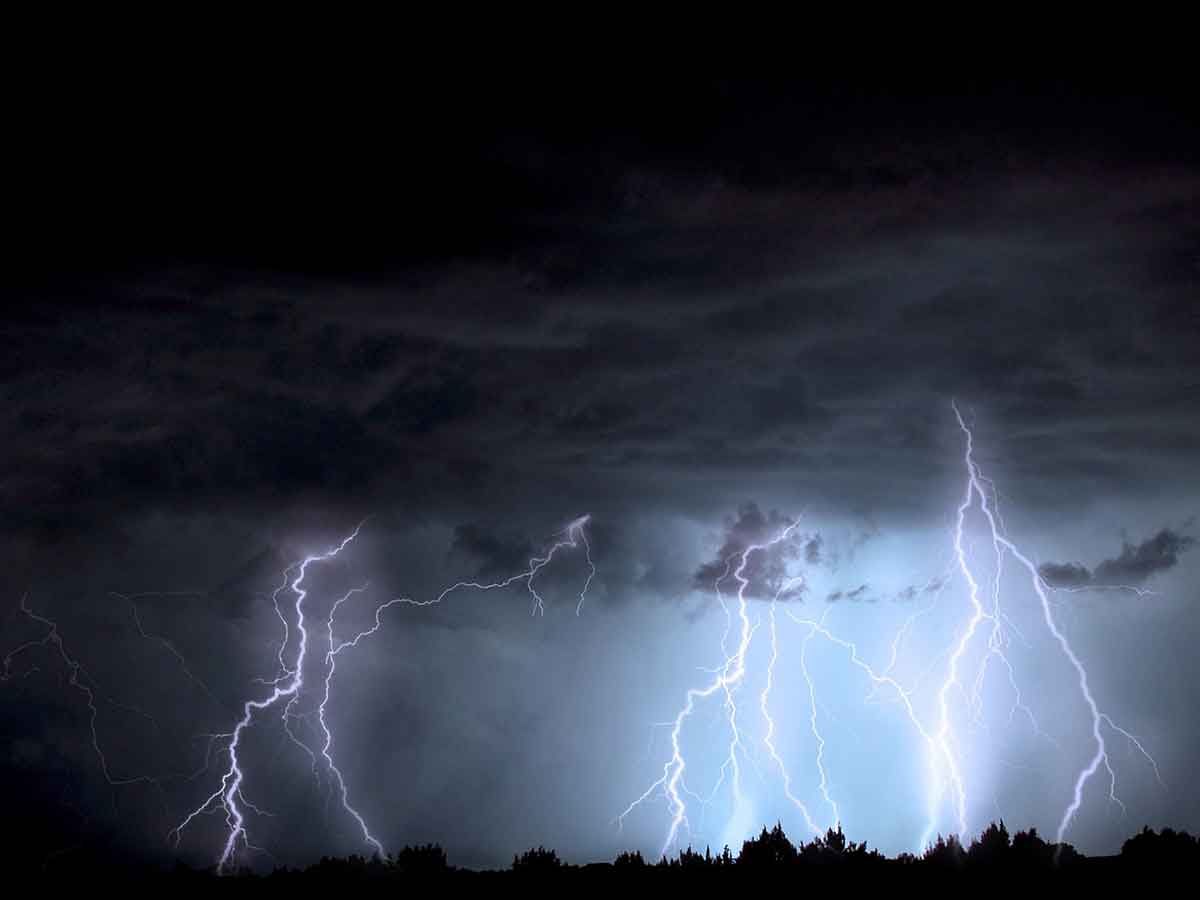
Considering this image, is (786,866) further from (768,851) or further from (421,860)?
(421,860)

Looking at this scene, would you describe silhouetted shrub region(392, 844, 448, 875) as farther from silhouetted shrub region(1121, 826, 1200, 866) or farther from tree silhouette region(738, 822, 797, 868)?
silhouetted shrub region(1121, 826, 1200, 866)

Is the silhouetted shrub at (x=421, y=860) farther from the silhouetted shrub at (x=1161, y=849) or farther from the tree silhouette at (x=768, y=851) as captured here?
the silhouetted shrub at (x=1161, y=849)

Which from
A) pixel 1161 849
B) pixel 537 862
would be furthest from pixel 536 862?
pixel 1161 849

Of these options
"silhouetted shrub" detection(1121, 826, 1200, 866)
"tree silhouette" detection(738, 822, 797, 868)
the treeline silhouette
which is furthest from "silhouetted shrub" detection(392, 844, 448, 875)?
"silhouetted shrub" detection(1121, 826, 1200, 866)

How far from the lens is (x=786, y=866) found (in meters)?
16.7

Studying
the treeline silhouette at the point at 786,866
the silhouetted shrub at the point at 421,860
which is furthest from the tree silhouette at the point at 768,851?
the silhouetted shrub at the point at 421,860

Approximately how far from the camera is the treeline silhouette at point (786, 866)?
16.0 metres

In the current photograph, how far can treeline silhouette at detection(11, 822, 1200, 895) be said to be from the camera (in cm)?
1600

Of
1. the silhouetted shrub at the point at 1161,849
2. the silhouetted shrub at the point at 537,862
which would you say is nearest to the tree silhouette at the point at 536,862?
the silhouetted shrub at the point at 537,862

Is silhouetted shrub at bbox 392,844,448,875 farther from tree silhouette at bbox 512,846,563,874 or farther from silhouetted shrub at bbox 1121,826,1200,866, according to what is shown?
silhouetted shrub at bbox 1121,826,1200,866

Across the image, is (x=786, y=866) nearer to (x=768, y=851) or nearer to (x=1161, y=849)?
(x=768, y=851)

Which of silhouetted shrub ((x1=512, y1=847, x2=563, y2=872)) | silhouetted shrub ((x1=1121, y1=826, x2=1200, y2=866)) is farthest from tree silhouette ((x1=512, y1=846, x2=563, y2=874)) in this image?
silhouetted shrub ((x1=1121, y1=826, x2=1200, y2=866))

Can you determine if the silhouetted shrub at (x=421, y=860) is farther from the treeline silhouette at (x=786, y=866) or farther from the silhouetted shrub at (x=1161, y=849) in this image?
the silhouetted shrub at (x=1161, y=849)

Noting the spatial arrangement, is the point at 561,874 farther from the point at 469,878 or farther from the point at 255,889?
the point at 255,889
